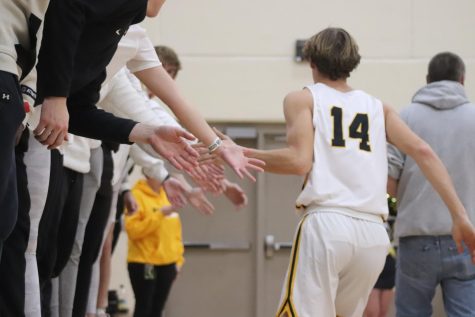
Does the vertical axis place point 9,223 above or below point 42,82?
below

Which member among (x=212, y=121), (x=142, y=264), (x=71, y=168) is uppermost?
(x=71, y=168)

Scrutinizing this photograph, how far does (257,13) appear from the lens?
8.82m

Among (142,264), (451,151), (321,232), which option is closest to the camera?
(321,232)

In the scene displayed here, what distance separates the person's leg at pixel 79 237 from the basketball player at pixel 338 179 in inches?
34.0

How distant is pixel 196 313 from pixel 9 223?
6.78m

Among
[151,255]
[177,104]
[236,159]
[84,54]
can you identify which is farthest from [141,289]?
[84,54]

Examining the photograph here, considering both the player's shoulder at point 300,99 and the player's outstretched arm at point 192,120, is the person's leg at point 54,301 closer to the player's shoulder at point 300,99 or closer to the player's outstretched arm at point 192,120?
the player's outstretched arm at point 192,120

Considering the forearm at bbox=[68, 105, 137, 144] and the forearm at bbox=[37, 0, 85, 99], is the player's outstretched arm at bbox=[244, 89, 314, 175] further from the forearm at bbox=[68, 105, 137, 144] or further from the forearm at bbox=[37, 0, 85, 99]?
the forearm at bbox=[37, 0, 85, 99]

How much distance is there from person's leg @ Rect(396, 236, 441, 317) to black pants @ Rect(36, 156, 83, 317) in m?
1.69

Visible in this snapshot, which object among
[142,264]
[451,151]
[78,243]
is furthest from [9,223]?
[142,264]

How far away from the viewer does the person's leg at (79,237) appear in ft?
12.9

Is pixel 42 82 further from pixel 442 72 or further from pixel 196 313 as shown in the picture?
pixel 196 313

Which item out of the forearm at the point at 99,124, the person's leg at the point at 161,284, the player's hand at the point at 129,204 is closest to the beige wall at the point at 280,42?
the person's leg at the point at 161,284

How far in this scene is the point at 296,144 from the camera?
11.7 ft
